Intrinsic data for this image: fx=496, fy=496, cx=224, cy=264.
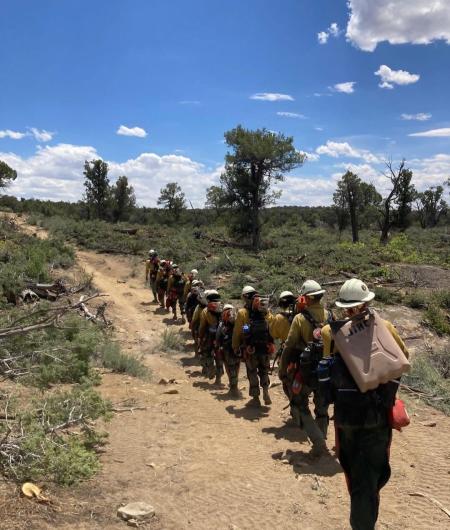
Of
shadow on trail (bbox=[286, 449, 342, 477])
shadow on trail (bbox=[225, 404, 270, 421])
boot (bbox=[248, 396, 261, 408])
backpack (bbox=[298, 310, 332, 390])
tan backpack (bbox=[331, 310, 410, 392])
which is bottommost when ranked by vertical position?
shadow on trail (bbox=[225, 404, 270, 421])

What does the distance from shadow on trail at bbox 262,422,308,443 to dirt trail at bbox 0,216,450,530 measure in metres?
0.03

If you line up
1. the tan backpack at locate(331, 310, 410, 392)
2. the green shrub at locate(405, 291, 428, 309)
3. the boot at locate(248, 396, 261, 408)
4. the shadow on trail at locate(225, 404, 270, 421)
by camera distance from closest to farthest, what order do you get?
1. the tan backpack at locate(331, 310, 410, 392)
2. the shadow on trail at locate(225, 404, 270, 421)
3. the boot at locate(248, 396, 261, 408)
4. the green shrub at locate(405, 291, 428, 309)

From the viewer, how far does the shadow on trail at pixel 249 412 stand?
7667 mm

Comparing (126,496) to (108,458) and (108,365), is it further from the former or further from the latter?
(108,365)

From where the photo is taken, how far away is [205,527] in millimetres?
4414

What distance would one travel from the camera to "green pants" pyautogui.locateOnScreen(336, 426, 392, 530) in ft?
11.7

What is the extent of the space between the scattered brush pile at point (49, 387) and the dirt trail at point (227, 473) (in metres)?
0.32

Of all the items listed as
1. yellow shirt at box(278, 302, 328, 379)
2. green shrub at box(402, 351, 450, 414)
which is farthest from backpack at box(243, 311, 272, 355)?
green shrub at box(402, 351, 450, 414)

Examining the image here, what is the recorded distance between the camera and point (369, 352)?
3.38 m

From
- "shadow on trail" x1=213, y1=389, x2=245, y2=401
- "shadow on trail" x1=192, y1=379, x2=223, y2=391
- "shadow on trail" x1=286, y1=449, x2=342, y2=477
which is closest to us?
"shadow on trail" x1=286, y1=449, x2=342, y2=477

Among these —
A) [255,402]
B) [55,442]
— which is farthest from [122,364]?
[55,442]

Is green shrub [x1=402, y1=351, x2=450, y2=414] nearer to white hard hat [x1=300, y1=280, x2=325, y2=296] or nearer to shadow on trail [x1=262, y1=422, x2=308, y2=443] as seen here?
shadow on trail [x1=262, y1=422, x2=308, y2=443]

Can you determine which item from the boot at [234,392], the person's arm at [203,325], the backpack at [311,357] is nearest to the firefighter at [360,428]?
the backpack at [311,357]

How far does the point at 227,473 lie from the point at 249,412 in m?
2.38
